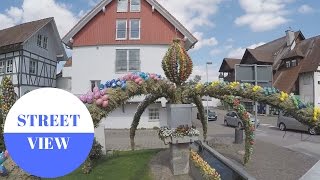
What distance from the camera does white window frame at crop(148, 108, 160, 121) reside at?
3269cm

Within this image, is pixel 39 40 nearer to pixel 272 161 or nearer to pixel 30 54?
pixel 30 54

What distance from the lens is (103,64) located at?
32.2 meters

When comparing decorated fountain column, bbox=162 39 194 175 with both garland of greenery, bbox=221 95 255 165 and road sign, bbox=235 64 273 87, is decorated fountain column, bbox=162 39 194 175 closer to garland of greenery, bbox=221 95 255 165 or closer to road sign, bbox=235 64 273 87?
garland of greenery, bbox=221 95 255 165

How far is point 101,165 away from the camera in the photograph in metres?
14.5

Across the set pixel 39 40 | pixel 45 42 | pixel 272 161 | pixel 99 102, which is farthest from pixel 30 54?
pixel 99 102

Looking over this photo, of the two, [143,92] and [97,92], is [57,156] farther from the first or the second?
[143,92]

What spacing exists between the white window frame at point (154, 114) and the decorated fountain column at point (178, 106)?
66.8ft

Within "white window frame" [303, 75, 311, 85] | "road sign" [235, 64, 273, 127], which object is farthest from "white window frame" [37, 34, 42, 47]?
"white window frame" [303, 75, 311, 85]

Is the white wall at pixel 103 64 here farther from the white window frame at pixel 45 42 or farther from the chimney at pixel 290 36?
the chimney at pixel 290 36

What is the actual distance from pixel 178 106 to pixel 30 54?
89.1ft

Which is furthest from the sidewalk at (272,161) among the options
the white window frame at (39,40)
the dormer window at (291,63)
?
the dormer window at (291,63)

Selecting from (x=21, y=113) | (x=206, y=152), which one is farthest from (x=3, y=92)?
(x=21, y=113)

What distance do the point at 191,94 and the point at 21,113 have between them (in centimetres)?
943

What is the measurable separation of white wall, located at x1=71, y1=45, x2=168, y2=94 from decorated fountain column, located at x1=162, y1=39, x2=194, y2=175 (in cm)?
2009
